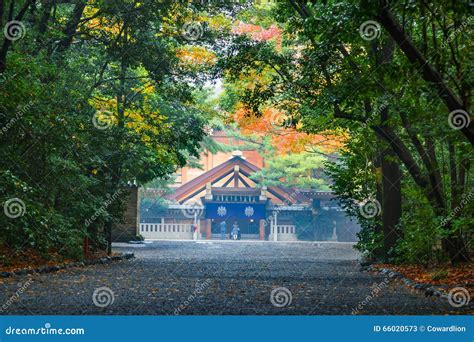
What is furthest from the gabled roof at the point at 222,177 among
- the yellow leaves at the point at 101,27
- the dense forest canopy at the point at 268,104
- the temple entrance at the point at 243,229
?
the yellow leaves at the point at 101,27

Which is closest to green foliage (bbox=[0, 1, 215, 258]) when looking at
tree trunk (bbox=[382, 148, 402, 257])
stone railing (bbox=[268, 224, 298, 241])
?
tree trunk (bbox=[382, 148, 402, 257])

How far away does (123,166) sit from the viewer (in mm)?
19141

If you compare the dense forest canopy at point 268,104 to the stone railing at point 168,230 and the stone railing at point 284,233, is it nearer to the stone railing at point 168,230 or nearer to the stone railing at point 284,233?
the stone railing at point 168,230

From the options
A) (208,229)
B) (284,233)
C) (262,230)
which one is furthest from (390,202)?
(208,229)

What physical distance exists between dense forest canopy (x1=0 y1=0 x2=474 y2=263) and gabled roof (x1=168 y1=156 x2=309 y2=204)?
2193cm

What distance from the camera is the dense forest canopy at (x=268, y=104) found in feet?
32.1

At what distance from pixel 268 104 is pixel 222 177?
29298mm

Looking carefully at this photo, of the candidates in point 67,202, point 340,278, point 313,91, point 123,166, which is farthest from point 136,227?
point 340,278

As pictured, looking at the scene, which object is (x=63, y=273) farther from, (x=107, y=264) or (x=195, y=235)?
(x=195, y=235)

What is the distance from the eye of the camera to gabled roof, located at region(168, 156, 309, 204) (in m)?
45.8

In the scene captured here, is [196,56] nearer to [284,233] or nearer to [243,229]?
[284,233]

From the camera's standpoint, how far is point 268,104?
1742 cm

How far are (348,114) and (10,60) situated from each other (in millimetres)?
6965

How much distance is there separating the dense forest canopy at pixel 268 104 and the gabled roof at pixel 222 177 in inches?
863
